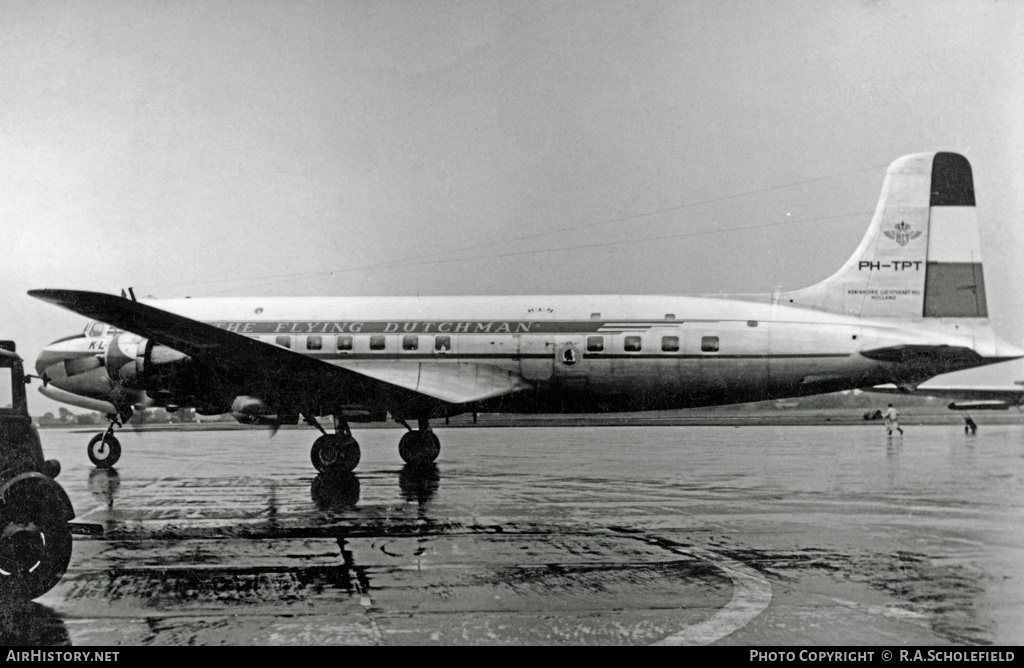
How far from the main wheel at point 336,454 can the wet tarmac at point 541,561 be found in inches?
27.4

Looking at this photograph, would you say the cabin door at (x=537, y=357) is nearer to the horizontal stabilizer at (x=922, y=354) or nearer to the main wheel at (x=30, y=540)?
the horizontal stabilizer at (x=922, y=354)

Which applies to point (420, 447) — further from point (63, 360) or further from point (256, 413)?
point (63, 360)

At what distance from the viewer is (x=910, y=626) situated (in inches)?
228

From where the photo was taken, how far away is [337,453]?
16219 millimetres

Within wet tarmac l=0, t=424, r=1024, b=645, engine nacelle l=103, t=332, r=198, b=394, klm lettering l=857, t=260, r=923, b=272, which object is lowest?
wet tarmac l=0, t=424, r=1024, b=645

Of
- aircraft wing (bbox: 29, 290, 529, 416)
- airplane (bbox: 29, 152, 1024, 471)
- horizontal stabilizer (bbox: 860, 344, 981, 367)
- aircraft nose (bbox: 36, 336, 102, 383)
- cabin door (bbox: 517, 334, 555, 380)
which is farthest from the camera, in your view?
aircraft nose (bbox: 36, 336, 102, 383)

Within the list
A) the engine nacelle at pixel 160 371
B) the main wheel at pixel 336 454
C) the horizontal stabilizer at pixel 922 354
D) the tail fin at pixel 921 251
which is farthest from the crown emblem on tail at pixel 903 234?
the engine nacelle at pixel 160 371

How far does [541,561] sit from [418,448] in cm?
1098

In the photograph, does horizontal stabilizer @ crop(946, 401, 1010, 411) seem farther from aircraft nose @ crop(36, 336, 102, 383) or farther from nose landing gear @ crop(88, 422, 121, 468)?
aircraft nose @ crop(36, 336, 102, 383)

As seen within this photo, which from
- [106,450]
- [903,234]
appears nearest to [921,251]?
[903,234]

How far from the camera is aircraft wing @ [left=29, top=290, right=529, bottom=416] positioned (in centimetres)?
1264

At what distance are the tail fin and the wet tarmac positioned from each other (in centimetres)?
361

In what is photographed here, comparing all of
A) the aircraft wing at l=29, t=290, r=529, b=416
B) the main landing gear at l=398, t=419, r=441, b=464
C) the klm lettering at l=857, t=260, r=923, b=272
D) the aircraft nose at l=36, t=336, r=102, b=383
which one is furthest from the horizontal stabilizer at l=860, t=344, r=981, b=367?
the aircraft nose at l=36, t=336, r=102, b=383

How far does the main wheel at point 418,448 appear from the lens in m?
18.8
